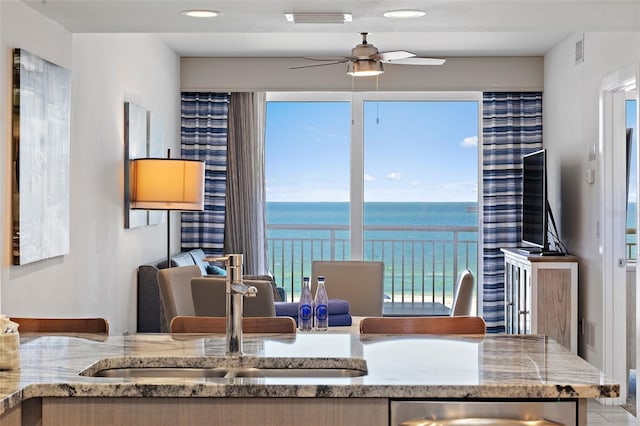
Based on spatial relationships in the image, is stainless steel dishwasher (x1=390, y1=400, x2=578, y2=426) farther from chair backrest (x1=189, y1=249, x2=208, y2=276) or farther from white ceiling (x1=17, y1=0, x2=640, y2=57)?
chair backrest (x1=189, y1=249, x2=208, y2=276)

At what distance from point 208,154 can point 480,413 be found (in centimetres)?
648

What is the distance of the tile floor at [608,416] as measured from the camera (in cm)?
517

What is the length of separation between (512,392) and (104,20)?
2.90 m

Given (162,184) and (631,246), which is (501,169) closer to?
(631,246)

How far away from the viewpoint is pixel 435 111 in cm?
1720

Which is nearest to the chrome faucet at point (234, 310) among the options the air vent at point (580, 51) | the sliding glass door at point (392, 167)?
the air vent at point (580, 51)

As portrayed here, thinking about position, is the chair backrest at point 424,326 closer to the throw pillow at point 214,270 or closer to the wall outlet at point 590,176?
the wall outlet at point 590,176

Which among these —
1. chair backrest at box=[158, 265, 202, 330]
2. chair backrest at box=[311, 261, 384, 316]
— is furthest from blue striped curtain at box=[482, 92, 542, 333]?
chair backrest at box=[158, 265, 202, 330]

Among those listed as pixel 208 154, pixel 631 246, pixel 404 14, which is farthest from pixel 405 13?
pixel 208 154

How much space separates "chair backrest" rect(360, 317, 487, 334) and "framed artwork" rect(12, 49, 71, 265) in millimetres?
1782

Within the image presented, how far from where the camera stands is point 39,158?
3.90 m

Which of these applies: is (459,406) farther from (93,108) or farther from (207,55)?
(207,55)

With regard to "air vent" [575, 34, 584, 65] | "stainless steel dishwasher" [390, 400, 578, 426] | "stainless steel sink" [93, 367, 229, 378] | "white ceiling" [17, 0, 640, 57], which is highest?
"air vent" [575, 34, 584, 65]

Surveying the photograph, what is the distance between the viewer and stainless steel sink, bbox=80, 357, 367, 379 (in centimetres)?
223
